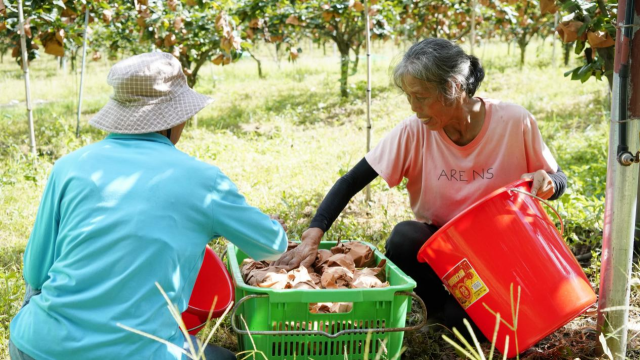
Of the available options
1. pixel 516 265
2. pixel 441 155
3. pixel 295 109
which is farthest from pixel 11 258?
pixel 295 109

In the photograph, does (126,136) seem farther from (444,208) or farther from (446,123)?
(444,208)

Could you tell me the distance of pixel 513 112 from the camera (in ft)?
7.32

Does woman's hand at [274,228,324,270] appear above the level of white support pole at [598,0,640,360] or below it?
below

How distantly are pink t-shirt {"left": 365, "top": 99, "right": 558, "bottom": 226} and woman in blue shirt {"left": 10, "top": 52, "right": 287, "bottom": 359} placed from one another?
0.92 m

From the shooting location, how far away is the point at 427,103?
2096 mm

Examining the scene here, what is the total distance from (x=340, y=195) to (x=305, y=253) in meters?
0.28

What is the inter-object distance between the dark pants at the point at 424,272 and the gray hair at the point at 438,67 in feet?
1.77

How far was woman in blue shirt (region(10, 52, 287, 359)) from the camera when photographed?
4.48ft

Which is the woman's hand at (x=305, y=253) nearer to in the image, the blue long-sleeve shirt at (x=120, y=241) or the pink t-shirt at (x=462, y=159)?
the pink t-shirt at (x=462, y=159)

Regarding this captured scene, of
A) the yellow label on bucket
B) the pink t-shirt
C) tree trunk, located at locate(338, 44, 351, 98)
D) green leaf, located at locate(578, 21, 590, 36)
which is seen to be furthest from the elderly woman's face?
tree trunk, located at locate(338, 44, 351, 98)

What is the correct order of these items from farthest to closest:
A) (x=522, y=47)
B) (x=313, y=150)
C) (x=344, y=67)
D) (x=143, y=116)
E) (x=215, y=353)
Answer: (x=522, y=47) → (x=344, y=67) → (x=313, y=150) → (x=215, y=353) → (x=143, y=116)

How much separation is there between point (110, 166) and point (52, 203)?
0.21 metres

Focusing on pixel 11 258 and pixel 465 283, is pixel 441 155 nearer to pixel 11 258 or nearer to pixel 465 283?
pixel 465 283

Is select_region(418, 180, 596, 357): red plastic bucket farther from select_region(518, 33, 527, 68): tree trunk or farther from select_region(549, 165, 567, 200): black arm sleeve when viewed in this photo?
select_region(518, 33, 527, 68): tree trunk
